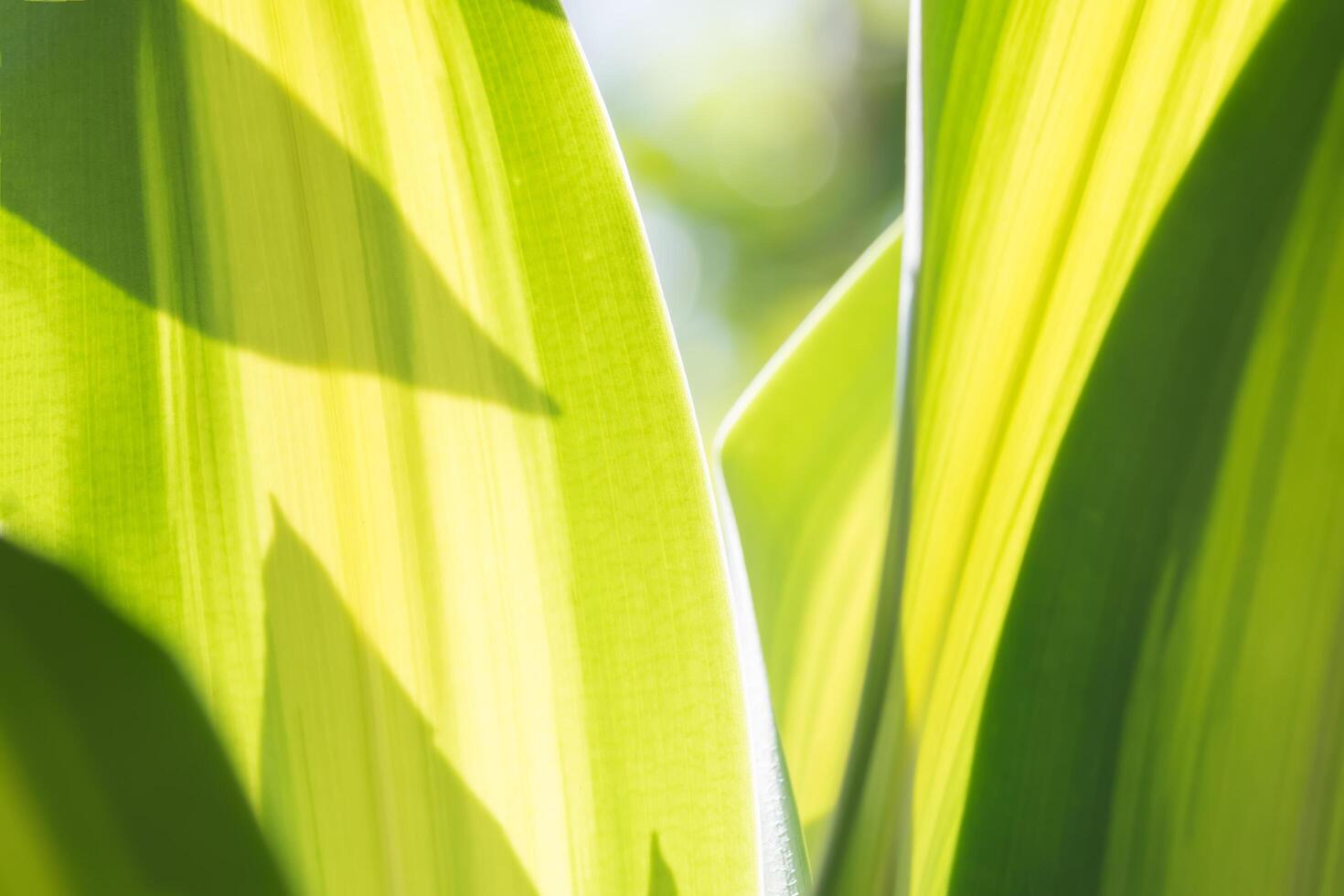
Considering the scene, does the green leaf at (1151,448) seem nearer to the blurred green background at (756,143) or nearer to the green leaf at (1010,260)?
the green leaf at (1010,260)

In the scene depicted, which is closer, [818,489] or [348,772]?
[348,772]

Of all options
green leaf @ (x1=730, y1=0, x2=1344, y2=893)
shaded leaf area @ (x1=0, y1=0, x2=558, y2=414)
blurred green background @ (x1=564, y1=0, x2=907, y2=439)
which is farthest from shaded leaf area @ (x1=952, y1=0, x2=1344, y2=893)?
blurred green background @ (x1=564, y1=0, x2=907, y2=439)

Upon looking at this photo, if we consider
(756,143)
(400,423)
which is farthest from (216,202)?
(756,143)

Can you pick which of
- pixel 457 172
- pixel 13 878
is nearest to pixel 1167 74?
pixel 457 172

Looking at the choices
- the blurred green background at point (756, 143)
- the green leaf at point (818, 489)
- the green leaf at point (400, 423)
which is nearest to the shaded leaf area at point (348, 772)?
the green leaf at point (400, 423)

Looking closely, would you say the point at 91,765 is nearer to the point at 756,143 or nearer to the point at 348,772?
the point at 348,772

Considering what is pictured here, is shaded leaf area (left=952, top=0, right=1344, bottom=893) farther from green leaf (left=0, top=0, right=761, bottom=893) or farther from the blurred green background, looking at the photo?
the blurred green background
